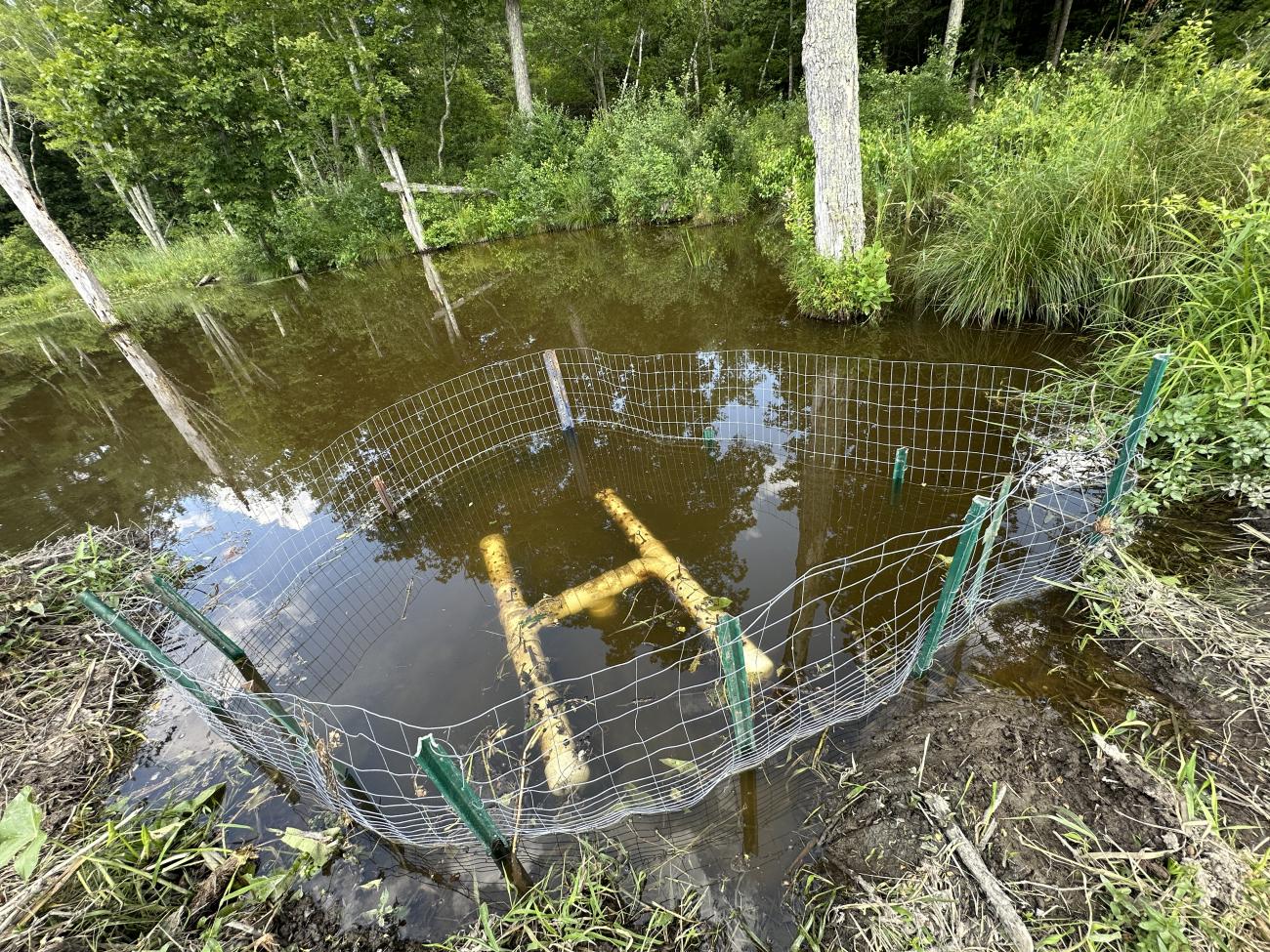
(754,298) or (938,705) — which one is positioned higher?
(754,298)

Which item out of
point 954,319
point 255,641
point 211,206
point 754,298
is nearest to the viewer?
point 255,641

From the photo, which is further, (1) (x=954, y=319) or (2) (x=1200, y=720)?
(1) (x=954, y=319)

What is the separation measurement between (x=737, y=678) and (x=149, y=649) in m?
2.60

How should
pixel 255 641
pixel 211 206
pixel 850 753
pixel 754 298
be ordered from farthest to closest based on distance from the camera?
pixel 211 206 < pixel 754 298 < pixel 255 641 < pixel 850 753

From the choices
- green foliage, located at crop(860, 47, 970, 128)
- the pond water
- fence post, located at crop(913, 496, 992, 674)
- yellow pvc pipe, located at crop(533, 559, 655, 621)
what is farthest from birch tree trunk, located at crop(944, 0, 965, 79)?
yellow pvc pipe, located at crop(533, 559, 655, 621)

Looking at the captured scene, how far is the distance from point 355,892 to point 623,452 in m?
3.27

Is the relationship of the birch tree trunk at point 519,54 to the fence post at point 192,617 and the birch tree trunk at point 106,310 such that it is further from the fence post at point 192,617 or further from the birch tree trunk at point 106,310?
the fence post at point 192,617

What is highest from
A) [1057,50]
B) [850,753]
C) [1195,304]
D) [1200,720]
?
[1057,50]

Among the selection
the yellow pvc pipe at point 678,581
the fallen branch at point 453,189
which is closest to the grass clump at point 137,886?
the yellow pvc pipe at point 678,581

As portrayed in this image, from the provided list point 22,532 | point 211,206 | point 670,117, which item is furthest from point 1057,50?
point 211,206

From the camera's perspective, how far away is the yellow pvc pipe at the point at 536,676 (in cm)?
222

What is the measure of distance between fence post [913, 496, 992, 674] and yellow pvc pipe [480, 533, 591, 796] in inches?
62.2

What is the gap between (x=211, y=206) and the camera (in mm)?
16703

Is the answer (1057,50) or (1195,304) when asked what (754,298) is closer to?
(1195,304)
